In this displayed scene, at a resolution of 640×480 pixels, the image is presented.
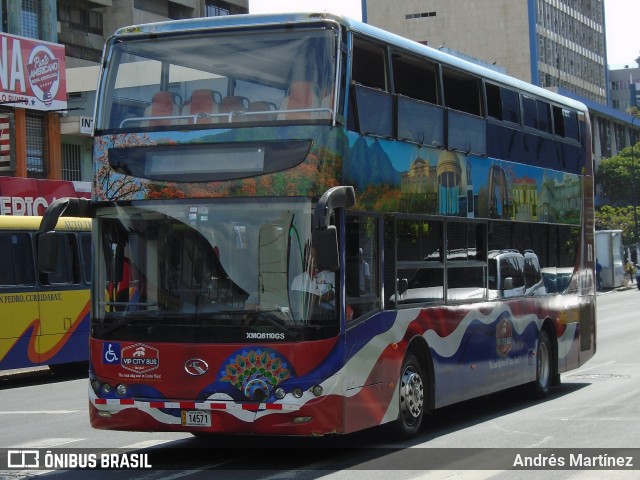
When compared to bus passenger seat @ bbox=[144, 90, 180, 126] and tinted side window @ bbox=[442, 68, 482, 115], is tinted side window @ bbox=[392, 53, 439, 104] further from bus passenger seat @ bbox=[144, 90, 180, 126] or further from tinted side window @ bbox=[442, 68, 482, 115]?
bus passenger seat @ bbox=[144, 90, 180, 126]

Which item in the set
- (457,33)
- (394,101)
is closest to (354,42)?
(394,101)

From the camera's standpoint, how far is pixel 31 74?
3438 cm

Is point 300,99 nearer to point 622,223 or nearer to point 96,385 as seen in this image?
point 96,385

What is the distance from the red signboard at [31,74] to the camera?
109 ft

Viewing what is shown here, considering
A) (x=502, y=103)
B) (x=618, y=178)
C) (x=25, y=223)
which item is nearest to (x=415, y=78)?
(x=502, y=103)

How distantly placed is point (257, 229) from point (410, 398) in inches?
108

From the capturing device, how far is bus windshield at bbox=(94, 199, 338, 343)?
10.5m

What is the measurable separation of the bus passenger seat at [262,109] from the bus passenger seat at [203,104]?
345 mm

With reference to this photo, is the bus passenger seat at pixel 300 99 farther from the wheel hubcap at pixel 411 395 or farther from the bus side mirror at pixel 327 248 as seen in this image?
the wheel hubcap at pixel 411 395

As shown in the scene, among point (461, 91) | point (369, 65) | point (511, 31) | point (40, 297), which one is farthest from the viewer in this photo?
point (511, 31)

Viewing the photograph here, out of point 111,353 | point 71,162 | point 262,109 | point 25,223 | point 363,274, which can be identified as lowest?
point 111,353

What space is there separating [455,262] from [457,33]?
95.3m

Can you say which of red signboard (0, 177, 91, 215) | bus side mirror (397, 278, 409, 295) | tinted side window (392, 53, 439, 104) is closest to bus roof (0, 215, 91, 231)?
tinted side window (392, 53, 439, 104)

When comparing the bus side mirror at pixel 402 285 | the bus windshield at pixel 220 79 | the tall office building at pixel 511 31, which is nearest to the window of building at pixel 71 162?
the bus side mirror at pixel 402 285
